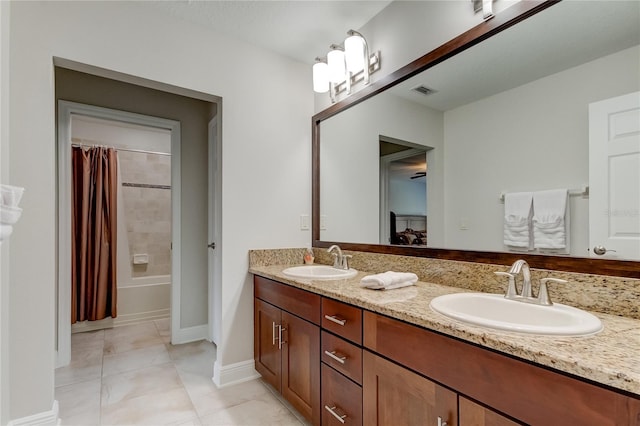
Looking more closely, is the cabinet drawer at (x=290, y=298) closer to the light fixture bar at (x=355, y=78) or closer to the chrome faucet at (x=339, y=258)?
the chrome faucet at (x=339, y=258)

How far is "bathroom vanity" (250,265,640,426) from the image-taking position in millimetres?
681

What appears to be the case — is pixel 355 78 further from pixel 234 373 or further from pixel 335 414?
pixel 234 373

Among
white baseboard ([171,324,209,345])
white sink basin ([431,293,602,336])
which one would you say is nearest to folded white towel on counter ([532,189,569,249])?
white sink basin ([431,293,602,336])

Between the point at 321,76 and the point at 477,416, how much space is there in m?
2.10

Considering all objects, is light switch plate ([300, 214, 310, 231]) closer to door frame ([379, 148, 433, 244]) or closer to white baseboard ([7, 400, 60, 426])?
door frame ([379, 148, 433, 244])

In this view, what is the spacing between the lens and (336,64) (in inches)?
83.7

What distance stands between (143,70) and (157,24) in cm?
32

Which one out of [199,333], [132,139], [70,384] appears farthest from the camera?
[132,139]

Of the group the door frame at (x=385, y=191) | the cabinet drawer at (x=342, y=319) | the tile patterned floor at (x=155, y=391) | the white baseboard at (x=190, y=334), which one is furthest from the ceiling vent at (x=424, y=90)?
the white baseboard at (x=190, y=334)

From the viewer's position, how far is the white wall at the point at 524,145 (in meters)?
1.12

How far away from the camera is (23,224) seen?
157cm

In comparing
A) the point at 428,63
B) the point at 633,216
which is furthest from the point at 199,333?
the point at 633,216

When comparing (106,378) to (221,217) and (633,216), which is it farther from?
(633,216)

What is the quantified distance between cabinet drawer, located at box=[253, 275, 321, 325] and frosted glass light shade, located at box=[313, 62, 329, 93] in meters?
1.41
